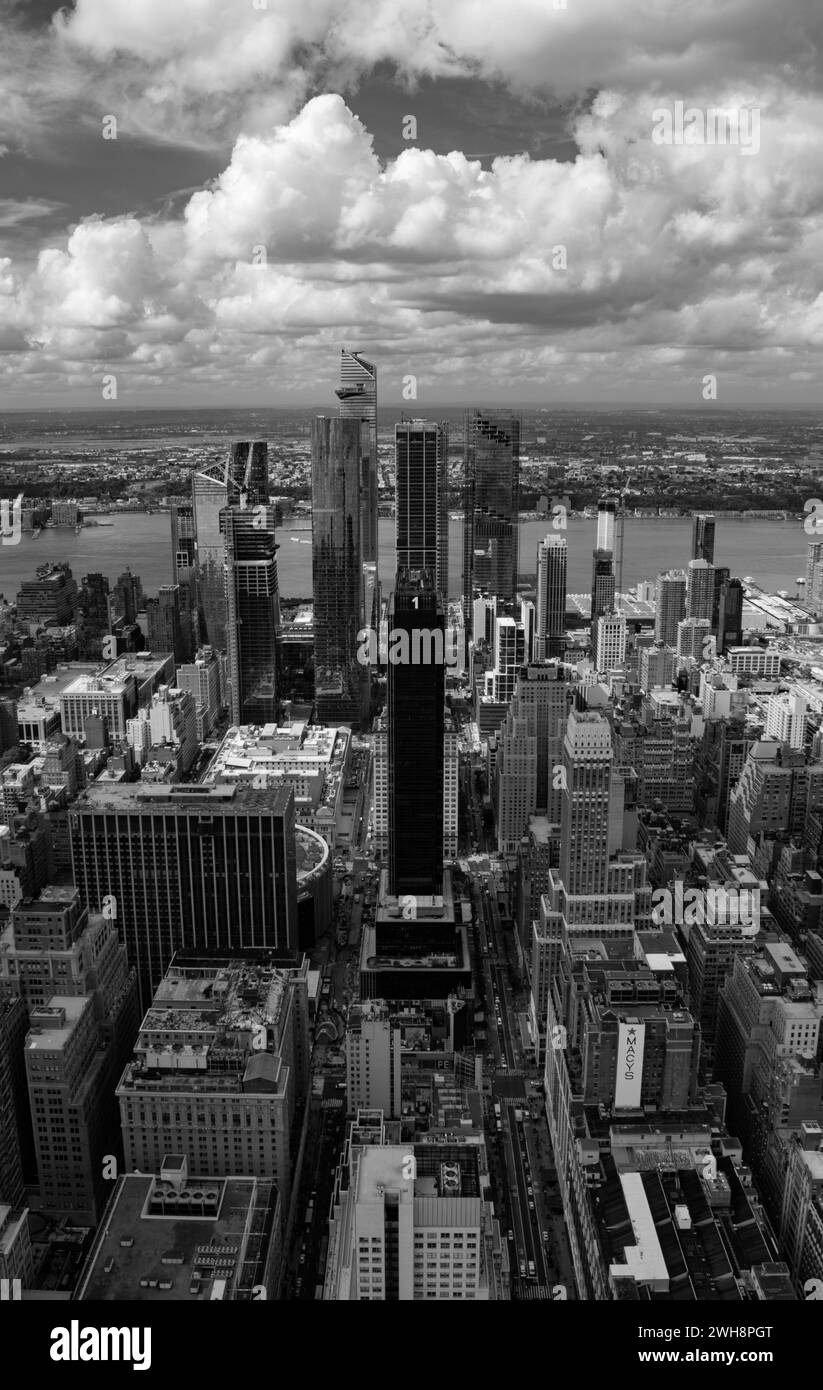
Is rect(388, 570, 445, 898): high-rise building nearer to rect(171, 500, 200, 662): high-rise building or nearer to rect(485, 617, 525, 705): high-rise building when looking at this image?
rect(485, 617, 525, 705): high-rise building

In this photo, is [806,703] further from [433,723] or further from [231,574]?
[231,574]

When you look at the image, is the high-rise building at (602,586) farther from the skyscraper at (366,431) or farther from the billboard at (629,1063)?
the billboard at (629,1063)

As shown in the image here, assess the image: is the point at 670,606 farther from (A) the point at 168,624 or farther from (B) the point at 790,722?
(A) the point at 168,624

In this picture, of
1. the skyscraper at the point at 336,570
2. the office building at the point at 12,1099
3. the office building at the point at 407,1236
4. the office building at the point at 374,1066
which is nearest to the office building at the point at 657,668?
the skyscraper at the point at 336,570

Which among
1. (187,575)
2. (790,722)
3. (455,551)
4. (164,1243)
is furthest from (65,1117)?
(455,551)

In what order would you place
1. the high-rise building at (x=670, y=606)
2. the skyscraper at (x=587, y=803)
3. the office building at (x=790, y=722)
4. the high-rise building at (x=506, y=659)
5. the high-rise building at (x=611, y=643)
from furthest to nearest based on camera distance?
the high-rise building at (x=670, y=606)
the high-rise building at (x=611, y=643)
the high-rise building at (x=506, y=659)
the office building at (x=790, y=722)
the skyscraper at (x=587, y=803)
